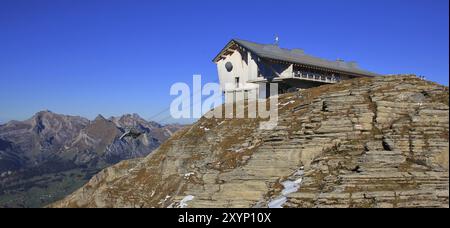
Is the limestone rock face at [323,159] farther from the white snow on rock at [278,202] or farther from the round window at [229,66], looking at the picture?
the round window at [229,66]

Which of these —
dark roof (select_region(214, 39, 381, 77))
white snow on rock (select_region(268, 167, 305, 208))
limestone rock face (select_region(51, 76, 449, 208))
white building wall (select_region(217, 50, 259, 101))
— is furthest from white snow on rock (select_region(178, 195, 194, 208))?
white building wall (select_region(217, 50, 259, 101))

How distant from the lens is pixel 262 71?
195 ft

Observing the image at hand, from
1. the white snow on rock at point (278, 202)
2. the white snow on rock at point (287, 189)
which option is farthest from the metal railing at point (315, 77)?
the white snow on rock at point (278, 202)

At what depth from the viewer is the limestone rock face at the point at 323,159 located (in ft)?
85.9

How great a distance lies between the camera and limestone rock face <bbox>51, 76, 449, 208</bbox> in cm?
2619

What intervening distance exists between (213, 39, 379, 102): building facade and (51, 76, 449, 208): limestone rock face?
13645 mm

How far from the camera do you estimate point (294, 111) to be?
39250 millimetres

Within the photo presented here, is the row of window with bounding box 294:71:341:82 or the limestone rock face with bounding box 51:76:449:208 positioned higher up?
the row of window with bounding box 294:71:341:82

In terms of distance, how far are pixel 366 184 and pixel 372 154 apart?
113 inches

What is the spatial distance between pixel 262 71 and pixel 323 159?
98.7 ft

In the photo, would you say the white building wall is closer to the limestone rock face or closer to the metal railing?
the metal railing

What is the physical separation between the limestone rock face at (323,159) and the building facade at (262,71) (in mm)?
13645

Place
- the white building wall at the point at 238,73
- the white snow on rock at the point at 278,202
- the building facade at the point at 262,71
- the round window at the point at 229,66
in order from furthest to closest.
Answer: the round window at the point at 229,66 < the white building wall at the point at 238,73 < the building facade at the point at 262,71 < the white snow on rock at the point at 278,202

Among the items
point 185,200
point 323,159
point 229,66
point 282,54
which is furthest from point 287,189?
point 282,54
